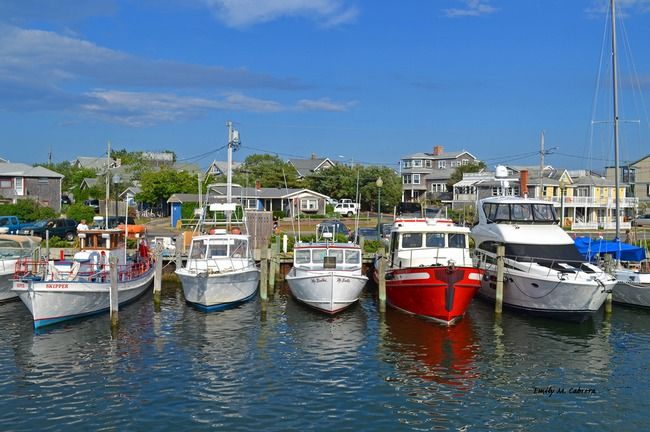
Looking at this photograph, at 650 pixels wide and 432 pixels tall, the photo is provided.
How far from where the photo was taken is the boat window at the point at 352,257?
2697 centimetres

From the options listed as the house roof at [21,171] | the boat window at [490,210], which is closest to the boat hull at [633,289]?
the boat window at [490,210]

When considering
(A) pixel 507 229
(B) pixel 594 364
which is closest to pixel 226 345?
(B) pixel 594 364

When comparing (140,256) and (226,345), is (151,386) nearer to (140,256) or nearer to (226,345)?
(226,345)

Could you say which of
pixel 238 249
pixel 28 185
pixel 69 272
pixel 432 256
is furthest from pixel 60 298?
pixel 28 185

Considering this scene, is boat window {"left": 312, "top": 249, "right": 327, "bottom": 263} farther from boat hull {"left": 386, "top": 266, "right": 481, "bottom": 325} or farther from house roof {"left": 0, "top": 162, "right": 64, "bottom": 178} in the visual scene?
house roof {"left": 0, "top": 162, "right": 64, "bottom": 178}

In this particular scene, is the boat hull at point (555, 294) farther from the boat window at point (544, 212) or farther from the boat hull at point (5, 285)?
the boat hull at point (5, 285)

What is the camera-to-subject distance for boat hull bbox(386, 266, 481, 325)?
74.2ft

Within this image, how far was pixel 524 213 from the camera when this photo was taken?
2848 centimetres

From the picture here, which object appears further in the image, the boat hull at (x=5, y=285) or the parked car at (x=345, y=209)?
the parked car at (x=345, y=209)

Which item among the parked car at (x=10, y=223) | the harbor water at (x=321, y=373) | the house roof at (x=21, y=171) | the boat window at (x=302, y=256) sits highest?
the house roof at (x=21, y=171)

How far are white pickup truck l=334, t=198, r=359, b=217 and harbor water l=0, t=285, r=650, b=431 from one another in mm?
45641

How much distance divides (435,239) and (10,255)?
18527mm

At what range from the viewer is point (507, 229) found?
27641mm

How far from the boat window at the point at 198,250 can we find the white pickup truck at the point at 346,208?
41.7 metres
